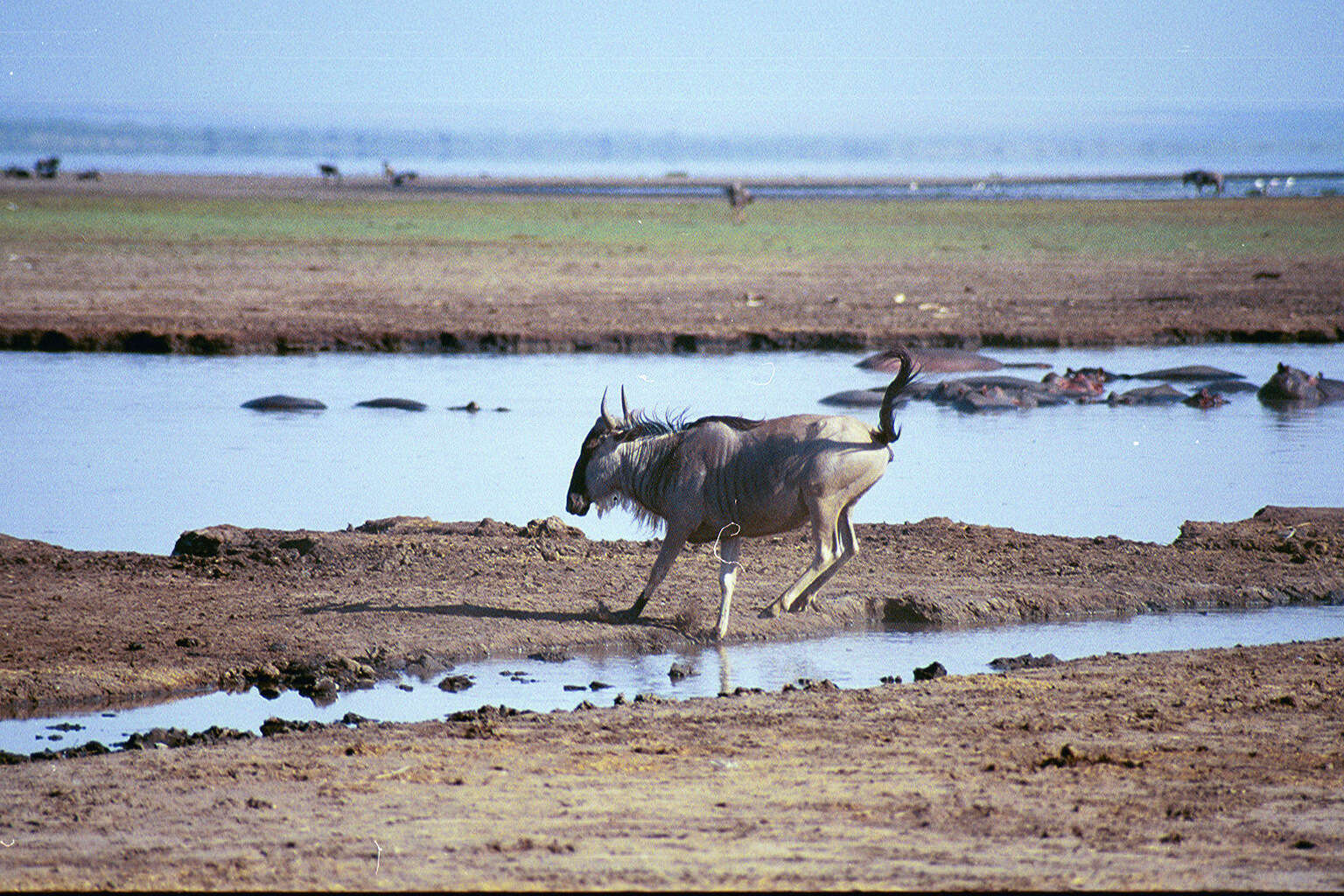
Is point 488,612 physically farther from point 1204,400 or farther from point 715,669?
point 1204,400

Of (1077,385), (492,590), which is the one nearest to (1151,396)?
(1077,385)

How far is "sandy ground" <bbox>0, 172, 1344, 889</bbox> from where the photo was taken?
18.4ft

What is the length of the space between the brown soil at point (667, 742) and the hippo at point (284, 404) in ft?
24.6

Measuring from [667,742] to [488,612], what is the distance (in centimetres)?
284

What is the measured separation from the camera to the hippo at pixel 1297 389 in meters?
19.8

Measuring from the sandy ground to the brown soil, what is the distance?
0.02m

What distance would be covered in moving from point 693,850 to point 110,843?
208cm

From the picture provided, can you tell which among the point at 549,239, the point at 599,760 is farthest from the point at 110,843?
the point at 549,239

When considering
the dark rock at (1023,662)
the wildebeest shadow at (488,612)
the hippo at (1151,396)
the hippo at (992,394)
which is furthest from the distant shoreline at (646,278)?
the dark rock at (1023,662)

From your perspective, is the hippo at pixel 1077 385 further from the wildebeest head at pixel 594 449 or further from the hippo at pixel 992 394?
the wildebeest head at pixel 594 449

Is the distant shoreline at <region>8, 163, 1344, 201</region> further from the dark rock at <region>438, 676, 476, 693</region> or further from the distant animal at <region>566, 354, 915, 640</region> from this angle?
the dark rock at <region>438, 676, 476, 693</region>

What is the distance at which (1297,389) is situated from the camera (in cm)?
1978

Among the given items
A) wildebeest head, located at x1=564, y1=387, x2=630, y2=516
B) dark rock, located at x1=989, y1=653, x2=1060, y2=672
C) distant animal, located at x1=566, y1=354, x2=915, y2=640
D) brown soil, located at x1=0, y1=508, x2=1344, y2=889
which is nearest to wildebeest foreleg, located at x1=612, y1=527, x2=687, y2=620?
distant animal, located at x1=566, y1=354, x2=915, y2=640

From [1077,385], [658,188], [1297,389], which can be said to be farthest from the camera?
[658,188]
